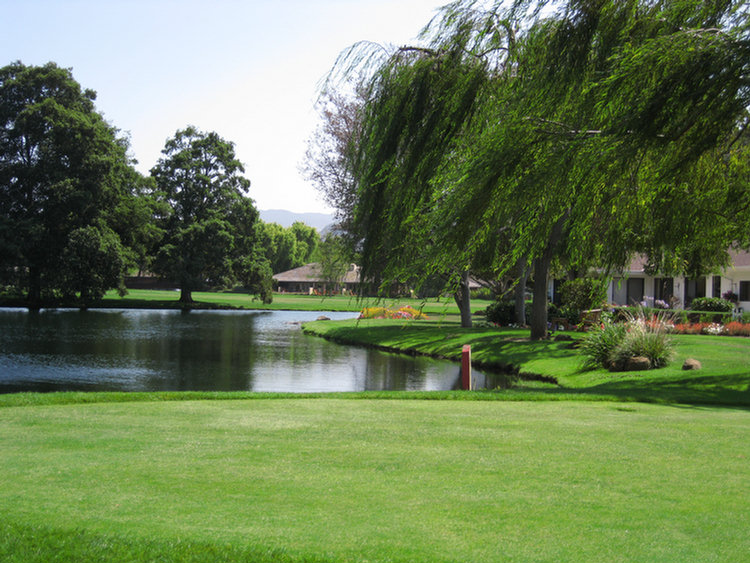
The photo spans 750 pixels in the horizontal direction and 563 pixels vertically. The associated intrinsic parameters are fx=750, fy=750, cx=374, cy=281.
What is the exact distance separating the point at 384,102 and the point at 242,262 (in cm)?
4999

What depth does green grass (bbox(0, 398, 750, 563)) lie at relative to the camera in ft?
15.1

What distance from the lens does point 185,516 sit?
16.5 feet

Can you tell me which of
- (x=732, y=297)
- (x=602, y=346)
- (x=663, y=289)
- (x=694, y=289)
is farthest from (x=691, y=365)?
(x=663, y=289)

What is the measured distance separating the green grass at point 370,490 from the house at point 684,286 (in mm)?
23400

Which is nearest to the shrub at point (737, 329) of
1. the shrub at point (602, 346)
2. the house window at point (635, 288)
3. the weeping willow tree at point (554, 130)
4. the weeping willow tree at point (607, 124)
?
the shrub at point (602, 346)

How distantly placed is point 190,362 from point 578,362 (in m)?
12.4

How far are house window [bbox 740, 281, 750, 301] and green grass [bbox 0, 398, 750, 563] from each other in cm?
2906

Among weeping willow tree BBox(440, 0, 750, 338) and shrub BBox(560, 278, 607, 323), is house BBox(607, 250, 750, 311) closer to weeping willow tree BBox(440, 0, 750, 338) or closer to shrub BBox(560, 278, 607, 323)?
shrub BBox(560, 278, 607, 323)

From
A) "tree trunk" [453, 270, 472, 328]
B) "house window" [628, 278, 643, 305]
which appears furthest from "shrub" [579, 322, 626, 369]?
"house window" [628, 278, 643, 305]

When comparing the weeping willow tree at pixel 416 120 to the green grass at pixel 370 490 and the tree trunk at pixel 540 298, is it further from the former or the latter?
the tree trunk at pixel 540 298

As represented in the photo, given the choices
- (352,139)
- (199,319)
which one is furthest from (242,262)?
(352,139)

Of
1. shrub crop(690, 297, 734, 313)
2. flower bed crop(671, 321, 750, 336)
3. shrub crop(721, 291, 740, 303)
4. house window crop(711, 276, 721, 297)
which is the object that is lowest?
flower bed crop(671, 321, 750, 336)

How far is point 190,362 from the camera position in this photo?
976 inches

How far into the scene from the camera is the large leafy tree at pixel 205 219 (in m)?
59.8
